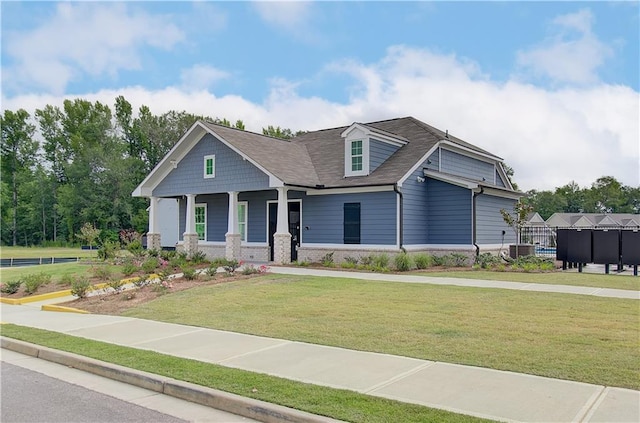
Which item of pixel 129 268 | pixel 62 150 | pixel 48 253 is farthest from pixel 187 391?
pixel 62 150

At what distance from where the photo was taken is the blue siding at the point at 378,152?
2086 centimetres

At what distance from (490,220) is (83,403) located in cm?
1917

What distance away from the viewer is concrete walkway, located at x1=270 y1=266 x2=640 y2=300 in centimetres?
1178

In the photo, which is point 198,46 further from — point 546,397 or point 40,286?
point 546,397

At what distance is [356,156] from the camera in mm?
21203

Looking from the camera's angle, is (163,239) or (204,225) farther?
(163,239)

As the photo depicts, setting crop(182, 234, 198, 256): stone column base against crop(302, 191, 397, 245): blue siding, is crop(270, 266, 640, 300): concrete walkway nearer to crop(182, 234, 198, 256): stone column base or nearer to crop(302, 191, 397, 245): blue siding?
crop(302, 191, 397, 245): blue siding

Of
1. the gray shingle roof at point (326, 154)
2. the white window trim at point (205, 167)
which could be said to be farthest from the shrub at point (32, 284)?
the white window trim at point (205, 167)

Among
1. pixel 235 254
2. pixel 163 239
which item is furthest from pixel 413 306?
pixel 163 239

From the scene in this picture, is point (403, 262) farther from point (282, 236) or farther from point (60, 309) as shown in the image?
point (60, 309)

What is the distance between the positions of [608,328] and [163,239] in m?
32.3

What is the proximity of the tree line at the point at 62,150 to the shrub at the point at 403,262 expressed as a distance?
134 feet

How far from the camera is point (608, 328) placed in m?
7.91

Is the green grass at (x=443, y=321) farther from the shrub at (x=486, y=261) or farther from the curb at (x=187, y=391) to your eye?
the shrub at (x=486, y=261)
